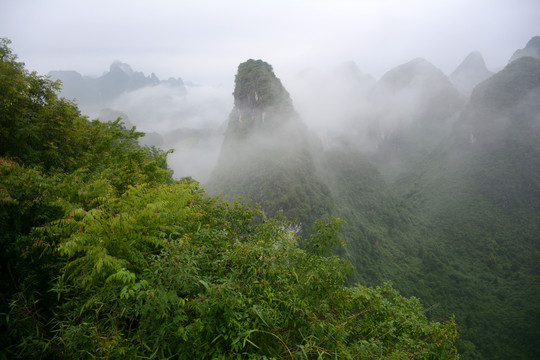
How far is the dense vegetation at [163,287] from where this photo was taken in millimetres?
1755

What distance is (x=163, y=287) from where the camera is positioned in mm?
1771

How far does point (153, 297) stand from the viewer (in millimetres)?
1639

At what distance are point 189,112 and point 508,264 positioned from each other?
194865mm

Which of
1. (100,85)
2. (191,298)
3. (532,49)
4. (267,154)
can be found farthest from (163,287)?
(532,49)

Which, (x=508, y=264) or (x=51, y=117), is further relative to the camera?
(x=508, y=264)

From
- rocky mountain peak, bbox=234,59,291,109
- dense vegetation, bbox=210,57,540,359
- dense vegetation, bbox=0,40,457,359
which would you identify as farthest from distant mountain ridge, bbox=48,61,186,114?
dense vegetation, bbox=0,40,457,359

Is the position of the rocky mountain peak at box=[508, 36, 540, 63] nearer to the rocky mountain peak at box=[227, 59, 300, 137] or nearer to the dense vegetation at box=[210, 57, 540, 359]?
the dense vegetation at box=[210, 57, 540, 359]

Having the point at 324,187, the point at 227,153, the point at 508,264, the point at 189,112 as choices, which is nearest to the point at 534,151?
the point at 508,264

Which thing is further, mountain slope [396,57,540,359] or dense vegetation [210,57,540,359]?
dense vegetation [210,57,540,359]

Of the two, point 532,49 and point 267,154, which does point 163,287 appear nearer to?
point 267,154

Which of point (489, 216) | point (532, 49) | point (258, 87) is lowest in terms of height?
point (489, 216)

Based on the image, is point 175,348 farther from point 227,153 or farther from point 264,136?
point 227,153

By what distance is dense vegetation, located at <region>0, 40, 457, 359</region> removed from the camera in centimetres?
175

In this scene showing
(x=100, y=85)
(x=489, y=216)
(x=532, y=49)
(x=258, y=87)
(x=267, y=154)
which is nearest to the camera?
(x=489, y=216)
